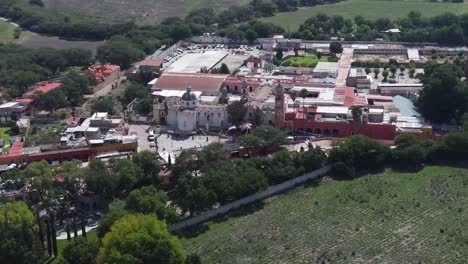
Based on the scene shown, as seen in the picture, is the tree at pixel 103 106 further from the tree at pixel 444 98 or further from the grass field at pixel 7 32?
the grass field at pixel 7 32

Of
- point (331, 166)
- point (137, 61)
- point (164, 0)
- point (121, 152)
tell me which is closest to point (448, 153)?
point (331, 166)

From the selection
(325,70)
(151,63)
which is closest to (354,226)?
(325,70)

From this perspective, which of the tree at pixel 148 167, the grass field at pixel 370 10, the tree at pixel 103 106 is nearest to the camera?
the tree at pixel 148 167

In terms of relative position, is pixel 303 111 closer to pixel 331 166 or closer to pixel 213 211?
pixel 331 166

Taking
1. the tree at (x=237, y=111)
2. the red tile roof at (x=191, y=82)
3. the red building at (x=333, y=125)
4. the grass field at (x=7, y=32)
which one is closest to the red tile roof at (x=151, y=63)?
the red tile roof at (x=191, y=82)

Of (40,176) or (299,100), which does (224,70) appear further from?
(40,176)

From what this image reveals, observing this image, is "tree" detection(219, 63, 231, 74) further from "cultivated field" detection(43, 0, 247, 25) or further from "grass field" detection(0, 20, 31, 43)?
"grass field" detection(0, 20, 31, 43)
